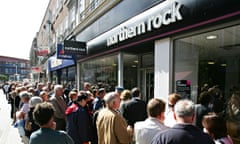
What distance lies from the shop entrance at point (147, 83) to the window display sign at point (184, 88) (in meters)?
3.20

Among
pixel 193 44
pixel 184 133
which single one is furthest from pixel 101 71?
pixel 184 133

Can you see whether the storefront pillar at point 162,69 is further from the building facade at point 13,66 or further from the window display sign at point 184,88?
the building facade at point 13,66

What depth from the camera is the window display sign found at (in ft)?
18.5

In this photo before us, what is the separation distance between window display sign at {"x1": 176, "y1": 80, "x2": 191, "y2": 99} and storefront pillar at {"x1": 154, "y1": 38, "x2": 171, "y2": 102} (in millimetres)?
278

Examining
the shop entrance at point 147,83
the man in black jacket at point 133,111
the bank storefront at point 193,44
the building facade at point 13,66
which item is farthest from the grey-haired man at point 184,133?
the building facade at point 13,66

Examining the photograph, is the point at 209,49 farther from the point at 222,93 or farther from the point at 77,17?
the point at 77,17

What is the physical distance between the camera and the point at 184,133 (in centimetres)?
206

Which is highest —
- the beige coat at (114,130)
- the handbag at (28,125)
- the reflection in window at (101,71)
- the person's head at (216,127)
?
the reflection in window at (101,71)

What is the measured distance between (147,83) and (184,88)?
12.0 feet

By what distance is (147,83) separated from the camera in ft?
30.4

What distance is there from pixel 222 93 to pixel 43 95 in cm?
512

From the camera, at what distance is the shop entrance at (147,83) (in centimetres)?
898

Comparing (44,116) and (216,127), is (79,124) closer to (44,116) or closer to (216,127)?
(44,116)

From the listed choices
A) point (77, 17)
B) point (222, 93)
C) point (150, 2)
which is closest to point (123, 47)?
point (150, 2)
